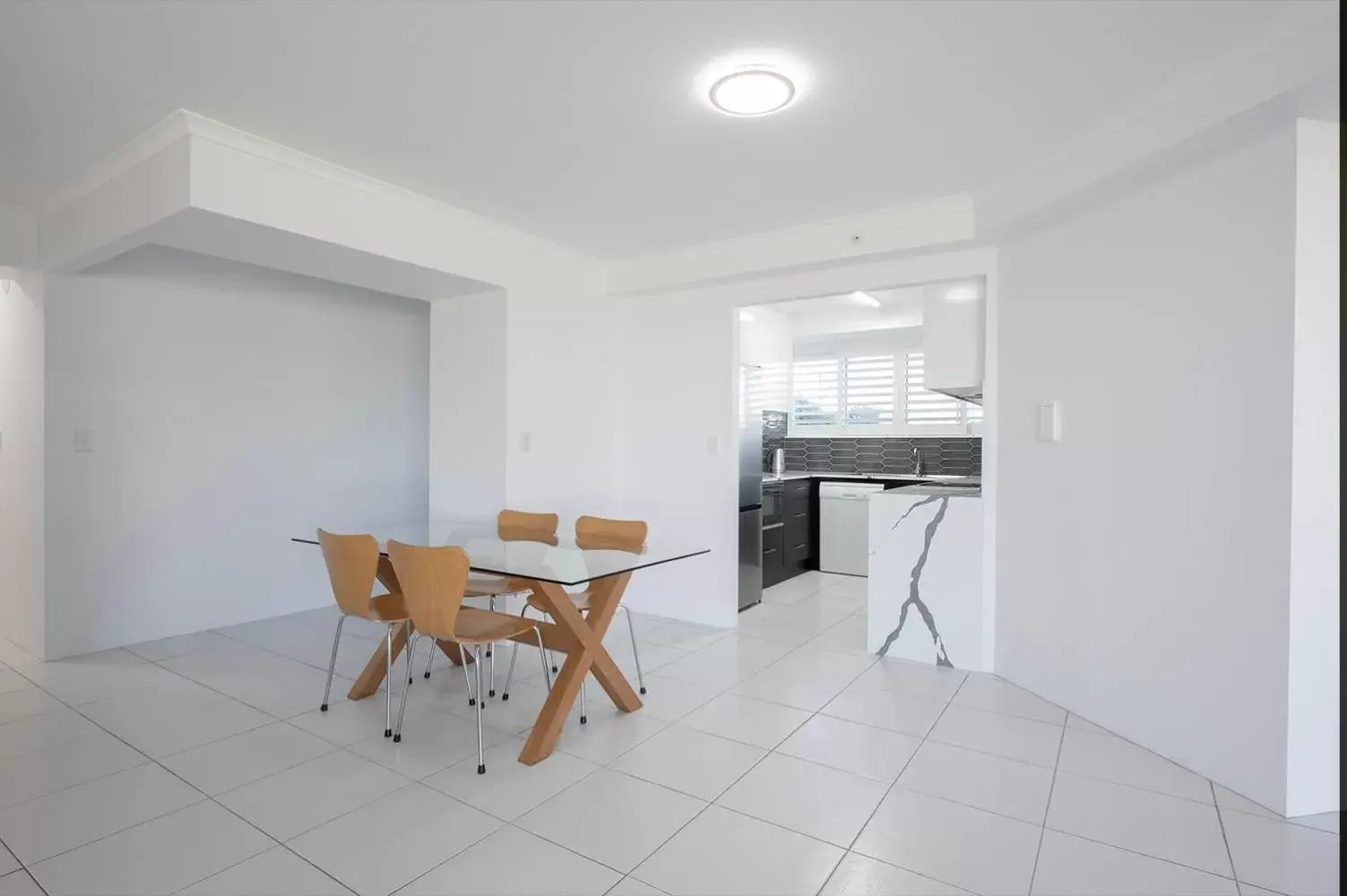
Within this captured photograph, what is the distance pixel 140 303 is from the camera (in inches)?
169

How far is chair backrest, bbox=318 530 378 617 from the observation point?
3.04 meters

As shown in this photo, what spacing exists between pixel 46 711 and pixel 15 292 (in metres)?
2.55

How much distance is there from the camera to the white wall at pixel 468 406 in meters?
4.35

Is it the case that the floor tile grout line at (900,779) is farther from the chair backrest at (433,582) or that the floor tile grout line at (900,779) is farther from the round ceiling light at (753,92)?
the round ceiling light at (753,92)

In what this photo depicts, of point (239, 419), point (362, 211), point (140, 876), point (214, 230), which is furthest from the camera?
point (239, 419)

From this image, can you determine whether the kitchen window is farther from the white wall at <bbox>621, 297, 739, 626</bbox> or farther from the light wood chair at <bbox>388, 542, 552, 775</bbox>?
the light wood chair at <bbox>388, 542, 552, 775</bbox>

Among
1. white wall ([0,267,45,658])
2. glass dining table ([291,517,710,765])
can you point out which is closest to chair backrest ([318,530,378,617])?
glass dining table ([291,517,710,765])

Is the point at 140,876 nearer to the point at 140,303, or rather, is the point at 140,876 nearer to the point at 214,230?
the point at 214,230

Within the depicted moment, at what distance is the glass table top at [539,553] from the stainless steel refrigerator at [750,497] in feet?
5.46

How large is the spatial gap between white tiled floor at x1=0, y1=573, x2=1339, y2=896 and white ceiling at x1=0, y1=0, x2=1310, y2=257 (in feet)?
8.15

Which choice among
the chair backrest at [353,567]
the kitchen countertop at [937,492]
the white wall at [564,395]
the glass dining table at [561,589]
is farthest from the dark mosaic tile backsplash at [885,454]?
the chair backrest at [353,567]

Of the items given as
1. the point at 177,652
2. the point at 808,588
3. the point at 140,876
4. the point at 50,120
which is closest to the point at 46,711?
the point at 177,652

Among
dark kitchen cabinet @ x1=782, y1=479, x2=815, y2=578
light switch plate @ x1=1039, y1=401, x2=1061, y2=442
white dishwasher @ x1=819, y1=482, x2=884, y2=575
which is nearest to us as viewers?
light switch plate @ x1=1039, y1=401, x2=1061, y2=442

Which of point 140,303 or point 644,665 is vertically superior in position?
point 140,303
